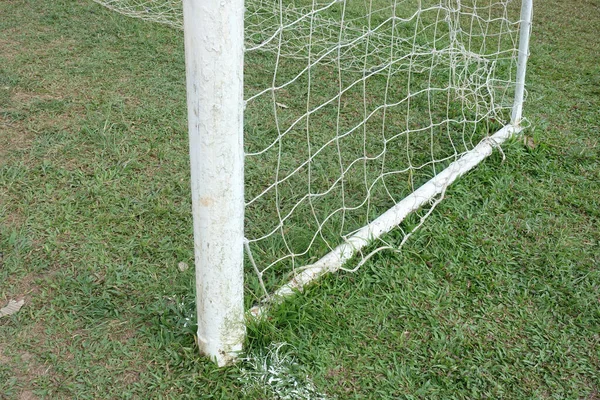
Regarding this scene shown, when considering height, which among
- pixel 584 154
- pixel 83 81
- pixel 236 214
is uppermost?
pixel 236 214

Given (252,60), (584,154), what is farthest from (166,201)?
(584,154)

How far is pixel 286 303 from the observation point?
6.34 feet

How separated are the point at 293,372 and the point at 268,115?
1.75 m

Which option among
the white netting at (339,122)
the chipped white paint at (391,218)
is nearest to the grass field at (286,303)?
the chipped white paint at (391,218)

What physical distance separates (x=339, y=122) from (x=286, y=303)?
1.48 meters

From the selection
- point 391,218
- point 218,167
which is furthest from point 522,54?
point 218,167

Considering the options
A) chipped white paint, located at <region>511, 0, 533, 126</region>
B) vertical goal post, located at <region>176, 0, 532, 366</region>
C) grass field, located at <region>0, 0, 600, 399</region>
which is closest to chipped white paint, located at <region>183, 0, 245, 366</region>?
vertical goal post, located at <region>176, 0, 532, 366</region>

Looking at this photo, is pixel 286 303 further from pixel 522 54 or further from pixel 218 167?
pixel 522 54

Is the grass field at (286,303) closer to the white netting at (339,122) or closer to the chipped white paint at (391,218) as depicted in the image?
the chipped white paint at (391,218)

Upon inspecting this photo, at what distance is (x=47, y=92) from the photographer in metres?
3.32

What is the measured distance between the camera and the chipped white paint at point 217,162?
4.62 ft

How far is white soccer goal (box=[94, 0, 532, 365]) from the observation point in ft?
4.93

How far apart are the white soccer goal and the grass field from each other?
130 mm

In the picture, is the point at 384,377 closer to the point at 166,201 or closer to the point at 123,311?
the point at 123,311
